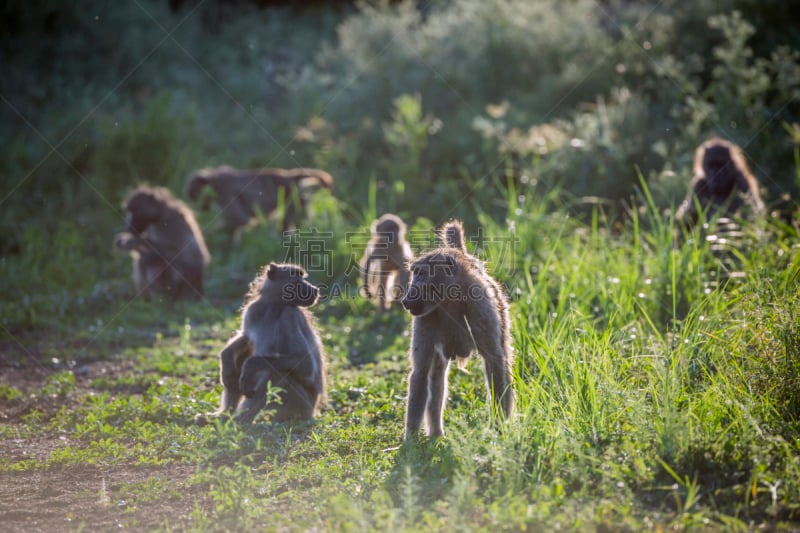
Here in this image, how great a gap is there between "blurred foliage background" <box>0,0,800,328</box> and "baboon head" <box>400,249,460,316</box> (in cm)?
412

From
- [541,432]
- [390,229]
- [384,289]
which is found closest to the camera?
[541,432]

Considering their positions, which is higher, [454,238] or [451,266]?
[454,238]

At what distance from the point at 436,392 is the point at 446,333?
0.40 metres

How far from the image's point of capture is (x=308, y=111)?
1422cm

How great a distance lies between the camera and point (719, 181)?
9148 mm

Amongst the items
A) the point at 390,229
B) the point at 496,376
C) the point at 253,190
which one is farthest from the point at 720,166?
the point at 253,190

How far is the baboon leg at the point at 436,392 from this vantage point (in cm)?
564

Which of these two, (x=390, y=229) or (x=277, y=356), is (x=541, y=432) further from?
(x=390, y=229)

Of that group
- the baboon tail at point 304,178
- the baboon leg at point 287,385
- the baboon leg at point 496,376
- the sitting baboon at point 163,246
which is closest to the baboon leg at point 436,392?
the baboon leg at point 496,376

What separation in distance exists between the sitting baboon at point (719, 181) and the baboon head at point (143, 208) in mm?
5792

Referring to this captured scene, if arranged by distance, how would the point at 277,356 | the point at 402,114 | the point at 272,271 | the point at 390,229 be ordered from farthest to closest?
the point at 402,114, the point at 390,229, the point at 272,271, the point at 277,356

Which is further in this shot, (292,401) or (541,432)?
(292,401)

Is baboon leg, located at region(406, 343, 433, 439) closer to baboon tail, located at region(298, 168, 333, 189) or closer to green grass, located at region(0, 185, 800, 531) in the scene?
green grass, located at region(0, 185, 800, 531)

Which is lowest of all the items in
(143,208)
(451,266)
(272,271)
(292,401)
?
(292,401)
